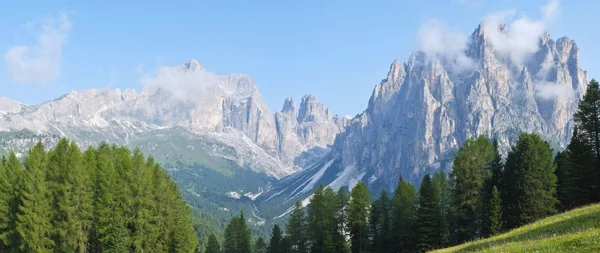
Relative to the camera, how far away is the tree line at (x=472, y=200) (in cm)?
6075

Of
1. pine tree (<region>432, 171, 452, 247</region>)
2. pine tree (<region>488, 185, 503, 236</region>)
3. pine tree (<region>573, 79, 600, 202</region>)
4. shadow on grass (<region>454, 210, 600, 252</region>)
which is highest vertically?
pine tree (<region>573, 79, 600, 202</region>)

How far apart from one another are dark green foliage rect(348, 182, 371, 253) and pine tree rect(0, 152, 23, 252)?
155ft

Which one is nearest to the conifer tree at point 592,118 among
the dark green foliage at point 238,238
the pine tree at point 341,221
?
the pine tree at point 341,221

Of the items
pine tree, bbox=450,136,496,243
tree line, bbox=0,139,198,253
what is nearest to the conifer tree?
pine tree, bbox=450,136,496,243

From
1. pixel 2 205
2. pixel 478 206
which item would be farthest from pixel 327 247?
pixel 2 205

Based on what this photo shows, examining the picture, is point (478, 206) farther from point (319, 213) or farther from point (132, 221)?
point (132, 221)

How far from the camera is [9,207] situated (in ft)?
168

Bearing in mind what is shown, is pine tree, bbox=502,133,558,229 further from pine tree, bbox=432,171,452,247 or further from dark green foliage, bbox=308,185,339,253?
dark green foliage, bbox=308,185,339,253

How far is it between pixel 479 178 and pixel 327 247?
27.1 metres

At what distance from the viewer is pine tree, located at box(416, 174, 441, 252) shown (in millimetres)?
69625

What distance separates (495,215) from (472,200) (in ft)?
12.9

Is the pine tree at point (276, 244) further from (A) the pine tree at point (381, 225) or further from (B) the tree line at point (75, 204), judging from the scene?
(B) the tree line at point (75, 204)

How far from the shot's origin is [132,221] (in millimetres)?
54625

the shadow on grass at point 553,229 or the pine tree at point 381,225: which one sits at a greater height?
the pine tree at point 381,225
